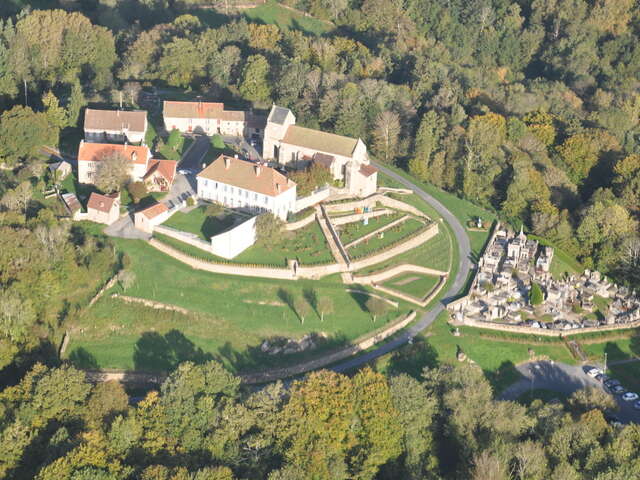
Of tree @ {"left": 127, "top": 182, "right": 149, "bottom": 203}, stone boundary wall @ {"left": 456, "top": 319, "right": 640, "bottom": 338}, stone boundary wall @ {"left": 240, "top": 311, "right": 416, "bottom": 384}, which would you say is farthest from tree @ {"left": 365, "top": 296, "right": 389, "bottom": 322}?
tree @ {"left": 127, "top": 182, "right": 149, "bottom": 203}

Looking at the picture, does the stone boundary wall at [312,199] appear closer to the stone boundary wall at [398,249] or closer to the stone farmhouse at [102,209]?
the stone boundary wall at [398,249]

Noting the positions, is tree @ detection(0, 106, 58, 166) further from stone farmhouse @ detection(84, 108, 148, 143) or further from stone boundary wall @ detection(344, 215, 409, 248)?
stone boundary wall @ detection(344, 215, 409, 248)

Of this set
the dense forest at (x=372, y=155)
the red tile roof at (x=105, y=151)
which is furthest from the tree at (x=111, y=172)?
the dense forest at (x=372, y=155)

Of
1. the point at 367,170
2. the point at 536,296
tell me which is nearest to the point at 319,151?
the point at 367,170

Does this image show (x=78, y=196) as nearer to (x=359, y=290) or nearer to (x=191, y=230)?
(x=191, y=230)

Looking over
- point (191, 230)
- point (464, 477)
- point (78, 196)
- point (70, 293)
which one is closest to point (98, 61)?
point (78, 196)

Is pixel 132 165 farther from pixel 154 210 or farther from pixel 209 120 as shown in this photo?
pixel 209 120

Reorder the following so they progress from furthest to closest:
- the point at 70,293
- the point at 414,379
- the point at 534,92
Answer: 1. the point at 534,92
2. the point at 70,293
3. the point at 414,379
